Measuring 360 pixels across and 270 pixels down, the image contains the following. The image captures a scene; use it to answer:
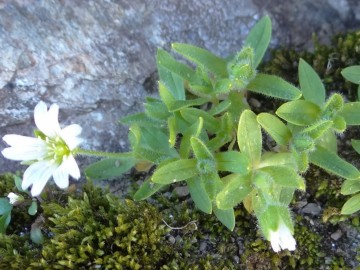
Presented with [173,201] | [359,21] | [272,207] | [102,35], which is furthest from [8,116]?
[359,21]

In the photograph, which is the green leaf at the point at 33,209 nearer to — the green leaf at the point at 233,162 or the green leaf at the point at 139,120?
the green leaf at the point at 139,120

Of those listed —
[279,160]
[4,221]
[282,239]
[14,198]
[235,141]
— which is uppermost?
[279,160]

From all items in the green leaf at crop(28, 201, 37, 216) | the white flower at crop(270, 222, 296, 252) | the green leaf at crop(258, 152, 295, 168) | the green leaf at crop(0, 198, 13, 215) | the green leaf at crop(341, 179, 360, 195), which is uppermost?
the green leaf at crop(258, 152, 295, 168)

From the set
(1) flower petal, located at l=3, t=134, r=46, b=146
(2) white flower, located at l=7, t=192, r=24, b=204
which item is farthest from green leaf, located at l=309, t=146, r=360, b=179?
(2) white flower, located at l=7, t=192, r=24, b=204

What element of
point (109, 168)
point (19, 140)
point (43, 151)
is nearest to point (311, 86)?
point (109, 168)

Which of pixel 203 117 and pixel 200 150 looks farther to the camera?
pixel 203 117

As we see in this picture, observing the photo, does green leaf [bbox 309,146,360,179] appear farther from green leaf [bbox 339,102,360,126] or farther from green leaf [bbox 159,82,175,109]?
green leaf [bbox 159,82,175,109]

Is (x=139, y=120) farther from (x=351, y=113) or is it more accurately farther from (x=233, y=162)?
(x=351, y=113)
